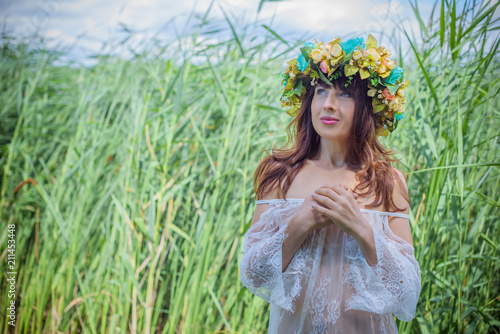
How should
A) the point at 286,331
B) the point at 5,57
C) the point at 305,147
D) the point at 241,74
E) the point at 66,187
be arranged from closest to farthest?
1. the point at 286,331
2. the point at 305,147
3. the point at 241,74
4. the point at 66,187
5. the point at 5,57

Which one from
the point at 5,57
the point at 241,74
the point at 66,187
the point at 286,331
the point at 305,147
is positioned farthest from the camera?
the point at 5,57

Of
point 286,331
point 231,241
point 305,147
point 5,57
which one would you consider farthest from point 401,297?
point 5,57

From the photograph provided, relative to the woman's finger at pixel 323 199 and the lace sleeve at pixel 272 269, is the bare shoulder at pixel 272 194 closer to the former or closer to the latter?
the lace sleeve at pixel 272 269

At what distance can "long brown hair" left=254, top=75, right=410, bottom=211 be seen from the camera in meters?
1.09

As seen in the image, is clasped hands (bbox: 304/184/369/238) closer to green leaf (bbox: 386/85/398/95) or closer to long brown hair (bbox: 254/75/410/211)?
long brown hair (bbox: 254/75/410/211)

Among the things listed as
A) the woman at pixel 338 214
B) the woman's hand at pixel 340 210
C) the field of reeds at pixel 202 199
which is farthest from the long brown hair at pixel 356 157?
the field of reeds at pixel 202 199

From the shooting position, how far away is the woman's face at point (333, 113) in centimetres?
108

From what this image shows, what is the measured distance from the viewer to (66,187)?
2.31m

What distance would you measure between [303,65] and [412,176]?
0.90m

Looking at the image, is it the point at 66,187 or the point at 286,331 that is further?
the point at 66,187

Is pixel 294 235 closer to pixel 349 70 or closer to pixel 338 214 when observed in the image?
pixel 338 214

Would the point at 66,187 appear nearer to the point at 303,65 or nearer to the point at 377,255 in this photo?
the point at 303,65

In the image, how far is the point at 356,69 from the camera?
42.7 inches

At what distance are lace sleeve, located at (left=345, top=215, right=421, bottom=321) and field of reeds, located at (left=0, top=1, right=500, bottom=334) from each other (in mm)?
328
